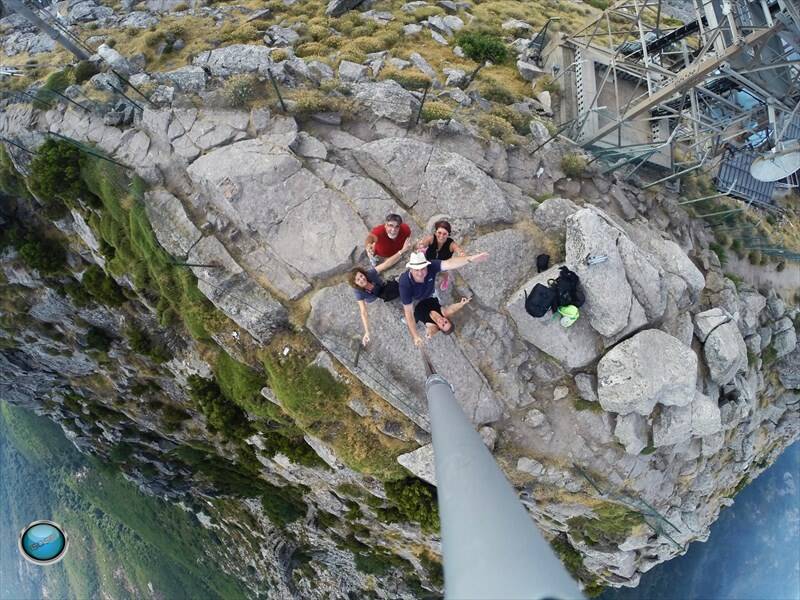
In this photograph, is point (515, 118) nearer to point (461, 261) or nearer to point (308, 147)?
point (308, 147)

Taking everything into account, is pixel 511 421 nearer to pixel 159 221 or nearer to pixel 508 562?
pixel 508 562

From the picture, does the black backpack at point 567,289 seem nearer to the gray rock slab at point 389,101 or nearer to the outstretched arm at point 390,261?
the outstretched arm at point 390,261

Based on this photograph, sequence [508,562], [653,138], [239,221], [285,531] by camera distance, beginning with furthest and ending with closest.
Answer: [285,531] → [653,138] → [239,221] → [508,562]

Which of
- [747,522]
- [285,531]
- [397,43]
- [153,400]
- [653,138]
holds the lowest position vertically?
[747,522]

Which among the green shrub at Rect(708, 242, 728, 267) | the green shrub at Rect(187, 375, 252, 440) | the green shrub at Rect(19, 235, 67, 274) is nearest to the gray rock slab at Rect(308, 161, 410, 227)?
the green shrub at Rect(187, 375, 252, 440)

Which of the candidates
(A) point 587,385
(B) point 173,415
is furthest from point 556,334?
(B) point 173,415

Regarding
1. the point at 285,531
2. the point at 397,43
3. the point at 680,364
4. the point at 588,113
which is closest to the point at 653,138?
the point at 588,113
